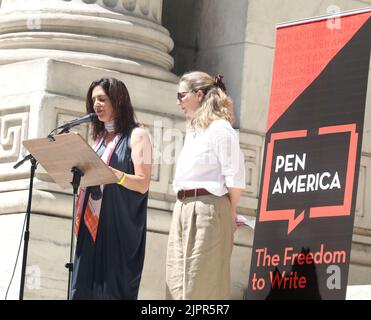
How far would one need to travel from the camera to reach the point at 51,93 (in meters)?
11.2

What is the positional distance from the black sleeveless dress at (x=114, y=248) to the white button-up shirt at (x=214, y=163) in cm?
36

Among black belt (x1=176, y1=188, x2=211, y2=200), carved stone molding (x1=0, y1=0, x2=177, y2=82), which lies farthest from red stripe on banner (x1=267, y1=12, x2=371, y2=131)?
carved stone molding (x1=0, y1=0, x2=177, y2=82)

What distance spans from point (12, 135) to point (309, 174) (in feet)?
10.2

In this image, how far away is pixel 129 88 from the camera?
1165 cm

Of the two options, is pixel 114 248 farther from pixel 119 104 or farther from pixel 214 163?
pixel 119 104

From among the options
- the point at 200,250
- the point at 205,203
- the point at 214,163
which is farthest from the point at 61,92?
the point at 200,250

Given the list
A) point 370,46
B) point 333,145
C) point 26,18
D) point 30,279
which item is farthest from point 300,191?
point 26,18

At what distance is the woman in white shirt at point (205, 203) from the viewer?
29.2 ft

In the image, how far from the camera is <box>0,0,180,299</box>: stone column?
1096 cm

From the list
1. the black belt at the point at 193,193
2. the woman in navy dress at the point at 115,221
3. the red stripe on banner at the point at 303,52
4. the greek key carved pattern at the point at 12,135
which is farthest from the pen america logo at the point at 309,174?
the greek key carved pattern at the point at 12,135

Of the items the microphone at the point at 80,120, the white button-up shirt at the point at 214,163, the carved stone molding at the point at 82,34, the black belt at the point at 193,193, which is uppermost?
the carved stone molding at the point at 82,34

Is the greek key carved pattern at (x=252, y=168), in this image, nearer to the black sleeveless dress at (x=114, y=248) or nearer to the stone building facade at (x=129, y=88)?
the stone building facade at (x=129, y=88)
